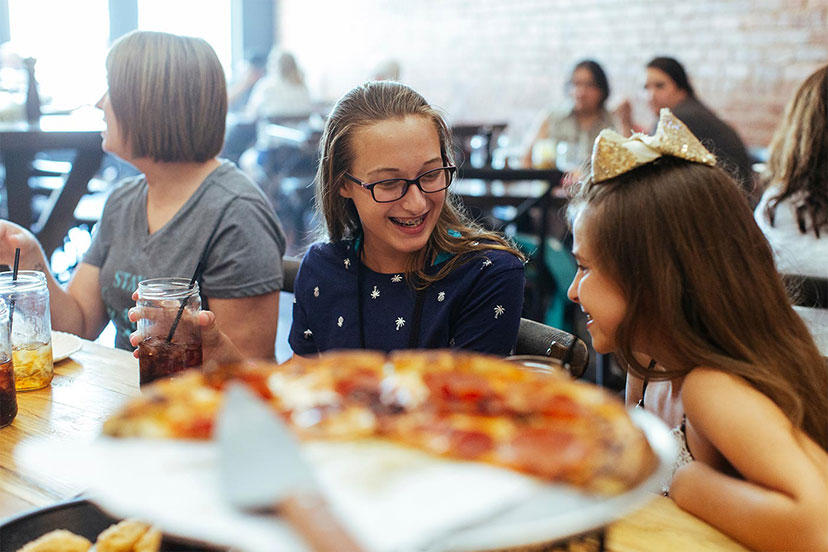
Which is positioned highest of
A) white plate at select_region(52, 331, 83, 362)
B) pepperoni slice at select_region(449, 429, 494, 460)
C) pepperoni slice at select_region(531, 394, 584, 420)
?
pepperoni slice at select_region(531, 394, 584, 420)

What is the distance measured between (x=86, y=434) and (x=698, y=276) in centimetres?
86

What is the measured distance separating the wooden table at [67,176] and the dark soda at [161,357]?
1718mm

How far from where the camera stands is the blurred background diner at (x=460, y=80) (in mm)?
3387

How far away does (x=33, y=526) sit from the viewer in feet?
2.60

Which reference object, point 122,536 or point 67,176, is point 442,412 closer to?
point 122,536

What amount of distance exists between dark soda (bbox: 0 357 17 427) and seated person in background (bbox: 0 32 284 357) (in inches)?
21.9

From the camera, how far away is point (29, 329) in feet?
4.18

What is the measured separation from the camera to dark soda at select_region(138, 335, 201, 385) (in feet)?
3.87

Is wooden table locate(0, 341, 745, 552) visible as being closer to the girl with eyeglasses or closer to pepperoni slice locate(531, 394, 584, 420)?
pepperoni slice locate(531, 394, 584, 420)

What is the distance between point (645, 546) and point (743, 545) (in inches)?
4.6

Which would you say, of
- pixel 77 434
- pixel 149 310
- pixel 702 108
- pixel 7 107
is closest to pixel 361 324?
pixel 149 310

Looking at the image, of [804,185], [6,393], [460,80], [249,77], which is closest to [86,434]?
[6,393]

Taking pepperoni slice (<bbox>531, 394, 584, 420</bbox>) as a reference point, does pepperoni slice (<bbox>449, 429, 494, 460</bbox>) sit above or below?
below

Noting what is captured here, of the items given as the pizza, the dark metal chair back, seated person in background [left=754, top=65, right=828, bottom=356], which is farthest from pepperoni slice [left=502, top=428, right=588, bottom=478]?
seated person in background [left=754, top=65, right=828, bottom=356]
